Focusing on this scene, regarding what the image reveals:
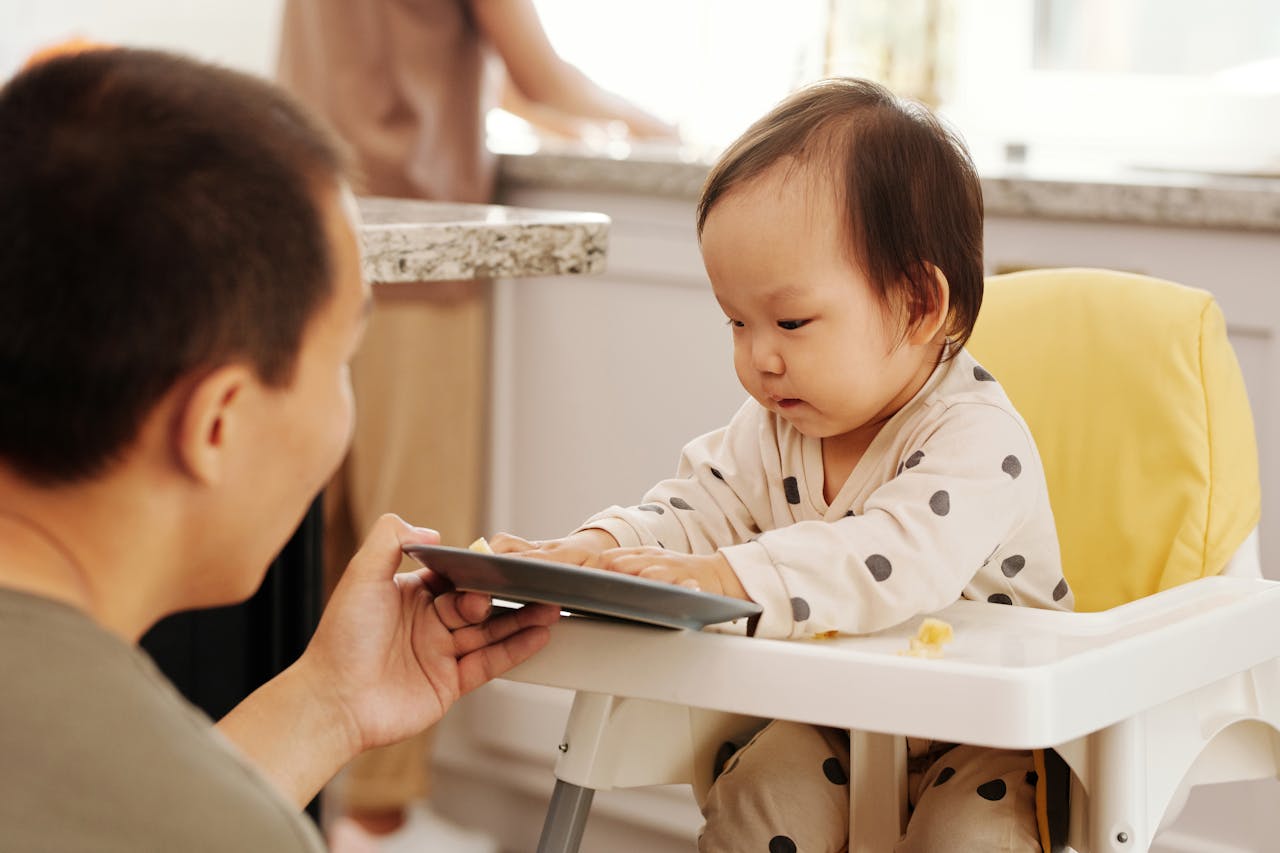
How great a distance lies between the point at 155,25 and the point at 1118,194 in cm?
193

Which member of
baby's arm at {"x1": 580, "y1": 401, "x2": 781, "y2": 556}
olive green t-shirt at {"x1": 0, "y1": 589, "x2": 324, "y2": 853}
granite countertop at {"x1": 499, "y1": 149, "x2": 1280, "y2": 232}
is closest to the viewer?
olive green t-shirt at {"x1": 0, "y1": 589, "x2": 324, "y2": 853}

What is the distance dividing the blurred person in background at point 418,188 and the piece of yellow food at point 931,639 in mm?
1367

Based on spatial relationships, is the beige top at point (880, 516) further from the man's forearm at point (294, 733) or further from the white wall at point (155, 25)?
the white wall at point (155, 25)

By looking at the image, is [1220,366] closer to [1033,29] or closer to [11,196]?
[11,196]

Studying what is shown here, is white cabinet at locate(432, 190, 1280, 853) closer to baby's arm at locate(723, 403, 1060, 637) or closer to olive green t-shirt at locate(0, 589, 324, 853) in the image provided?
baby's arm at locate(723, 403, 1060, 637)

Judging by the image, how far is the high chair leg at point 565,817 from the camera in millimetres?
1062

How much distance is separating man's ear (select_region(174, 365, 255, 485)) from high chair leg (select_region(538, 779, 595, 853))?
0.44 metres

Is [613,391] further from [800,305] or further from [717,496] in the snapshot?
[800,305]

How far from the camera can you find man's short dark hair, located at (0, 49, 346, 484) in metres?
0.62

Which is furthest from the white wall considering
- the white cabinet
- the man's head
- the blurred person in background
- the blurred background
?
the man's head

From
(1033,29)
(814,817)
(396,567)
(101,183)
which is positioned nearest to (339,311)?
(101,183)

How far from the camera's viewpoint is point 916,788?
42.8 inches

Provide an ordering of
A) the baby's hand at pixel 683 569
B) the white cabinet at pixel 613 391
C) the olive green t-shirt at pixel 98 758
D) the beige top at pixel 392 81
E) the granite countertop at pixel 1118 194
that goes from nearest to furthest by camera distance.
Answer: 1. the olive green t-shirt at pixel 98 758
2. the baby's hand at pixel 683 569
3. the granite countertop at pixel 1118 194
4. the white cabinet at pixel 613 391
5. the beige top at pixel 392 81

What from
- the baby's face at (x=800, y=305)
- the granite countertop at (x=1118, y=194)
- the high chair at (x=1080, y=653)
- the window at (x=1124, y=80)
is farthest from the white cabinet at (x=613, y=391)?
the baby's face at (x=800, y=305)
